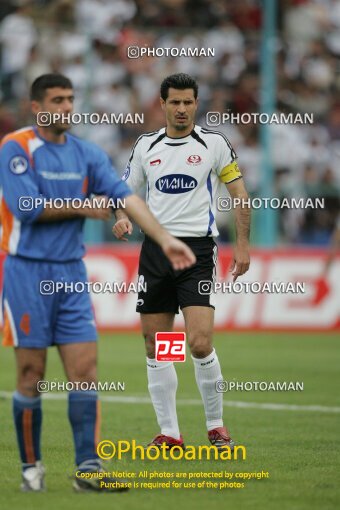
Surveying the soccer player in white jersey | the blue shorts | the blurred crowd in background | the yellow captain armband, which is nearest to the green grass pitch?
the soccer player in white jersey

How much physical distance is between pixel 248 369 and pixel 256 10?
943cm

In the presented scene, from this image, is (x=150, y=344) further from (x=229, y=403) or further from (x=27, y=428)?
(x=229, y=403)

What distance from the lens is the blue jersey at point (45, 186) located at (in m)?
6.45

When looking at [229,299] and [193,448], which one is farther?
[229,299]

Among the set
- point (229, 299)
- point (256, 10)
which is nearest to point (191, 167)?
point (229, 299)

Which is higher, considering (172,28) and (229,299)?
(172,28)

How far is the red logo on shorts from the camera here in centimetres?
851

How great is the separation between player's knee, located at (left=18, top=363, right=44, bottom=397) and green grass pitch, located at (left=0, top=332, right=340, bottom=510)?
58 centimetres

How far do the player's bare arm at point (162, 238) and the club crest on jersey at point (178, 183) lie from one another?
190cm

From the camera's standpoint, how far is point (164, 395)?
335 inches

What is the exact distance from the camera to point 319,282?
1756 centimetres

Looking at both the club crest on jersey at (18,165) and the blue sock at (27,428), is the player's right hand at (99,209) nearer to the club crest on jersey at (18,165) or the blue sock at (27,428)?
the club crest on jersey at (18,165)

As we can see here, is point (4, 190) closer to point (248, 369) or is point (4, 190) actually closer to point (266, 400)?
point (266, 400)

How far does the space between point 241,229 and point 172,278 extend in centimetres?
61
